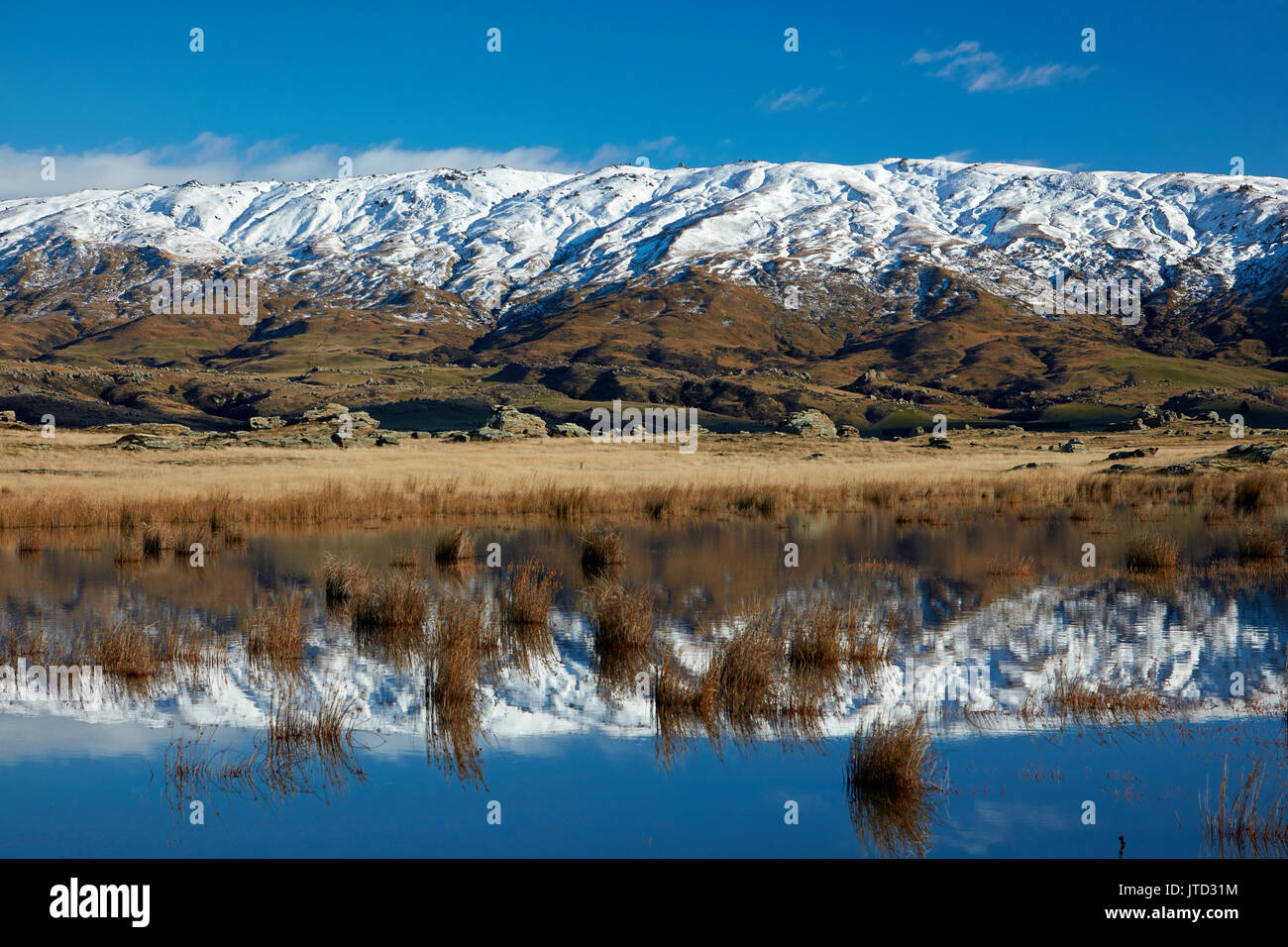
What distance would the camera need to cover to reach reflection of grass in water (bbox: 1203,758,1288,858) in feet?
23.7

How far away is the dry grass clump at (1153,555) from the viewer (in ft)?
66.7

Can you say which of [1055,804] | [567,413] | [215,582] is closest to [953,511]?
[215,582]

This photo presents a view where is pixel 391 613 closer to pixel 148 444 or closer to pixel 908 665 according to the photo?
pixel 908 665

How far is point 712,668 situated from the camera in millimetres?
11016

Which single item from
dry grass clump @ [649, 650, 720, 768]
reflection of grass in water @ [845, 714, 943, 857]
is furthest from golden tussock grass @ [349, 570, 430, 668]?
→ reflection of grass in water @ [845, 714, 943, 857]

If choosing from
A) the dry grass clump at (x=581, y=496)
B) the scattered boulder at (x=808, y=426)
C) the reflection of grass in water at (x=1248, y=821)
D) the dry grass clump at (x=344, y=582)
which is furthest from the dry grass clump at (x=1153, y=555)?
the scattered boulder at (x=808, y=426)

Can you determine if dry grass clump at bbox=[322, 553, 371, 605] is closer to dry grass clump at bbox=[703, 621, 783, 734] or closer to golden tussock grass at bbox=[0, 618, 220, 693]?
golden tussock grass at bbox=[0, 618, 220, 693]

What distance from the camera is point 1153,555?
20.5 metres

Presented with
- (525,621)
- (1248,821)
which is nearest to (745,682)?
(1248,821)

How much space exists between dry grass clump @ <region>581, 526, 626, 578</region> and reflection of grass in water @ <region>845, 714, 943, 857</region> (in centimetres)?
1241

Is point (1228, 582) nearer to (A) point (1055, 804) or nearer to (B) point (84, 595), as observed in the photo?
(A) point (1055, 804)

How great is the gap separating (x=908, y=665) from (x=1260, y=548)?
496 inches

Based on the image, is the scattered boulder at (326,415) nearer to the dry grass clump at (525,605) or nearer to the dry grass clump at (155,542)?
the dry grass clump at (155,542)

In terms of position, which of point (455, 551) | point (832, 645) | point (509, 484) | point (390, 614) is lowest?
point (832, 645)
